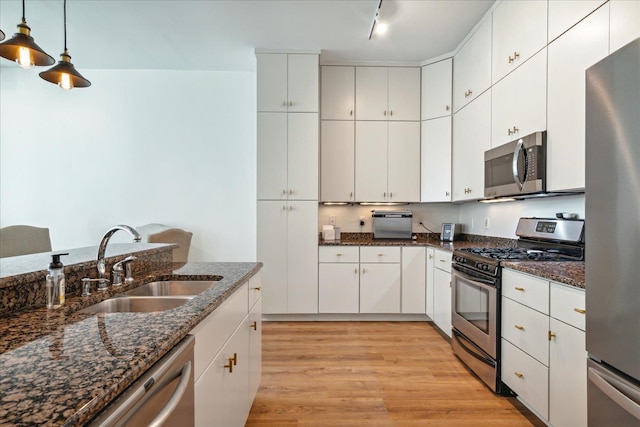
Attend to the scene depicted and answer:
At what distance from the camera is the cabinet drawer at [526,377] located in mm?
1699

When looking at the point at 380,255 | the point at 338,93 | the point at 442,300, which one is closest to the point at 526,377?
the point at 442,300

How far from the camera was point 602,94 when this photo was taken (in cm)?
114

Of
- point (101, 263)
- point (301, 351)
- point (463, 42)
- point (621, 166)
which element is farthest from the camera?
point (463, 42)

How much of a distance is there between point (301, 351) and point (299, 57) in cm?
295

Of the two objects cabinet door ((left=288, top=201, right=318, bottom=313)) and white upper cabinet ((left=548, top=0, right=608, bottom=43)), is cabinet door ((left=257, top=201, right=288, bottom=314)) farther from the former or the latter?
white upper cabinet ((left=548, top=0, right=608, bottom=43))

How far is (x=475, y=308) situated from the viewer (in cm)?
234

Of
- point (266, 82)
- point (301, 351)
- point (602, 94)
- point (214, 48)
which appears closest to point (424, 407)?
point (301, 351)

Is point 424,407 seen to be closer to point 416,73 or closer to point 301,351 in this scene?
point 301,351

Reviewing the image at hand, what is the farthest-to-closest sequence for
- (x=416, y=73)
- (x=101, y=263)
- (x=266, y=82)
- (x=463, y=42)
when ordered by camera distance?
(x=416, y=73) → (x=266, y=82) → (x=463, y=42) → (x=101, y=263)

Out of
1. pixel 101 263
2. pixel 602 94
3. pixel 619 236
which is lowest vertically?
pixel 101 263

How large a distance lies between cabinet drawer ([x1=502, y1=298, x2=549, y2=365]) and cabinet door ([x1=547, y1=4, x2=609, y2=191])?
2.49ft

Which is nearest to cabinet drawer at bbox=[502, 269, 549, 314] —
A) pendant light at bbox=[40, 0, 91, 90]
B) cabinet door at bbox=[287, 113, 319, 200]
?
cabinet door at bbox=[287, 113, 319, 200]

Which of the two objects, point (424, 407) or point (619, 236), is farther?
point (424, 407)

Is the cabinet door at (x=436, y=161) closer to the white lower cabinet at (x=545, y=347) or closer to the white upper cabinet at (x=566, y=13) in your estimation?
the white upper cabinet at (x=566, y=13)
